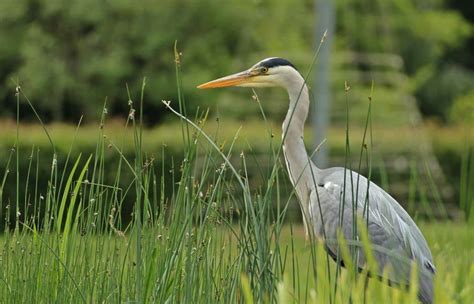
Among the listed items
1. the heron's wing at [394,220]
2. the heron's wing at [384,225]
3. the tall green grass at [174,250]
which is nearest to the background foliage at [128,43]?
the heron's wing at [384,225]

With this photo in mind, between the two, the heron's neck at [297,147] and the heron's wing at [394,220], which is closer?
the heron's wing at [394,220]

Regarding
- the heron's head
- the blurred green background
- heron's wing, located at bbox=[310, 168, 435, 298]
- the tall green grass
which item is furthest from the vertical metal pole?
the tall green grass

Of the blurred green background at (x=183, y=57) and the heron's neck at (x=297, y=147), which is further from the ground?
the heron's neck at (x=297, y=147)

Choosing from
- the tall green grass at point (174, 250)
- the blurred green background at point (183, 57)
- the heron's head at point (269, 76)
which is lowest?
the blurred green background at point (183, 57)

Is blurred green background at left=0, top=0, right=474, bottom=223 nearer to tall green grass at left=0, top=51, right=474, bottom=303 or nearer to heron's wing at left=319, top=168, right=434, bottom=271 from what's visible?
heron's wing at left=319, top=168, right=434, bottom=271

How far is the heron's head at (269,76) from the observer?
480 centimetres

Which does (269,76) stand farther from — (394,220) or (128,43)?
(128,43)

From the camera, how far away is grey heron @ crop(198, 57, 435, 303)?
4180mm

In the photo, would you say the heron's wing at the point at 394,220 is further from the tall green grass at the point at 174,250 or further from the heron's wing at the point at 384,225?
the tall green grass at the point at 174,250

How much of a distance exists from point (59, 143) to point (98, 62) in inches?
199

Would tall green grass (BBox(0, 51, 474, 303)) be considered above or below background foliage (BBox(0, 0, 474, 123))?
above

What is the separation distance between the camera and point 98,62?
15.1 meters

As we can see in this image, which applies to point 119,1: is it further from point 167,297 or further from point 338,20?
point 167,297

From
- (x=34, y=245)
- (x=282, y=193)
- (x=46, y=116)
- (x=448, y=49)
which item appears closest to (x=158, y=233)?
(x=34, y=245)
